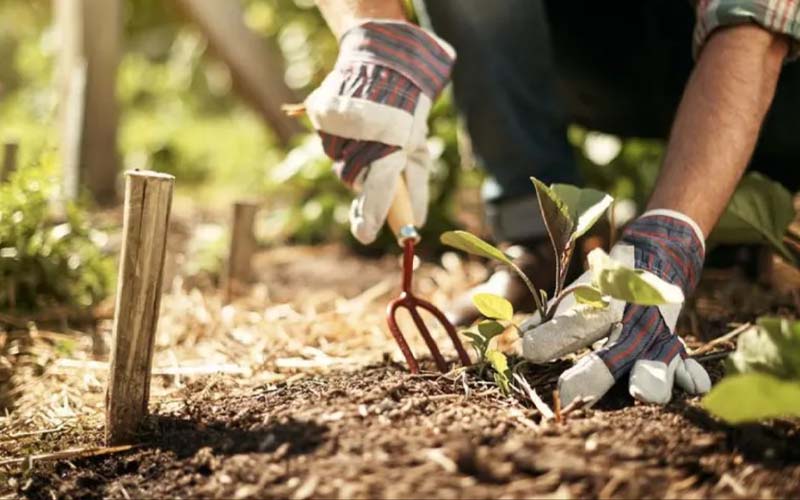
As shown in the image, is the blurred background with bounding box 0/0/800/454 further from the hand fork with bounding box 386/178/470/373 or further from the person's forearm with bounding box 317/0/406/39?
the person's forearm with bounding box 317/0/406/39

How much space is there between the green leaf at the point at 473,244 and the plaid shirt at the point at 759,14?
0.56m

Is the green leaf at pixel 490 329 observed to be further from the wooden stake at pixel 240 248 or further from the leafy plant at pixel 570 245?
the wooden stake at pixel 240 248

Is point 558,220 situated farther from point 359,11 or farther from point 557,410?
point 359,11

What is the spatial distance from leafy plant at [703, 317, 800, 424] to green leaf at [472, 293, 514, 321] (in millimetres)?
303

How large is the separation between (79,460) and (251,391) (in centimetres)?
28

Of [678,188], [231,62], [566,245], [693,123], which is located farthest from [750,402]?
[231,62]

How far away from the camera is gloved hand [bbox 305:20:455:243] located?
148 cm

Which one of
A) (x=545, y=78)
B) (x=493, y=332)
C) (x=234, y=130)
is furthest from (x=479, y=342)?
(x=234, y=130)

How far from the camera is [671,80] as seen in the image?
2.27 metres

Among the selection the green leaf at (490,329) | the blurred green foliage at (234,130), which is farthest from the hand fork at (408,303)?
the blurred green foliage at (234,130)

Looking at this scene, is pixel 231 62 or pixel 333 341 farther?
pixel 231 62

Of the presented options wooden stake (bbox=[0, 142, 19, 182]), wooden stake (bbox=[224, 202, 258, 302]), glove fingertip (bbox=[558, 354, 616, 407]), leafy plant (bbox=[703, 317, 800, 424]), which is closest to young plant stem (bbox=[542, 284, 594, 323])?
glove fingertip (bbox=[558, 354, 616, 407])

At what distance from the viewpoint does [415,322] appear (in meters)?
1.44

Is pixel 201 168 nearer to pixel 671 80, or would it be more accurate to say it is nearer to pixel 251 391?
pixel 671 80
